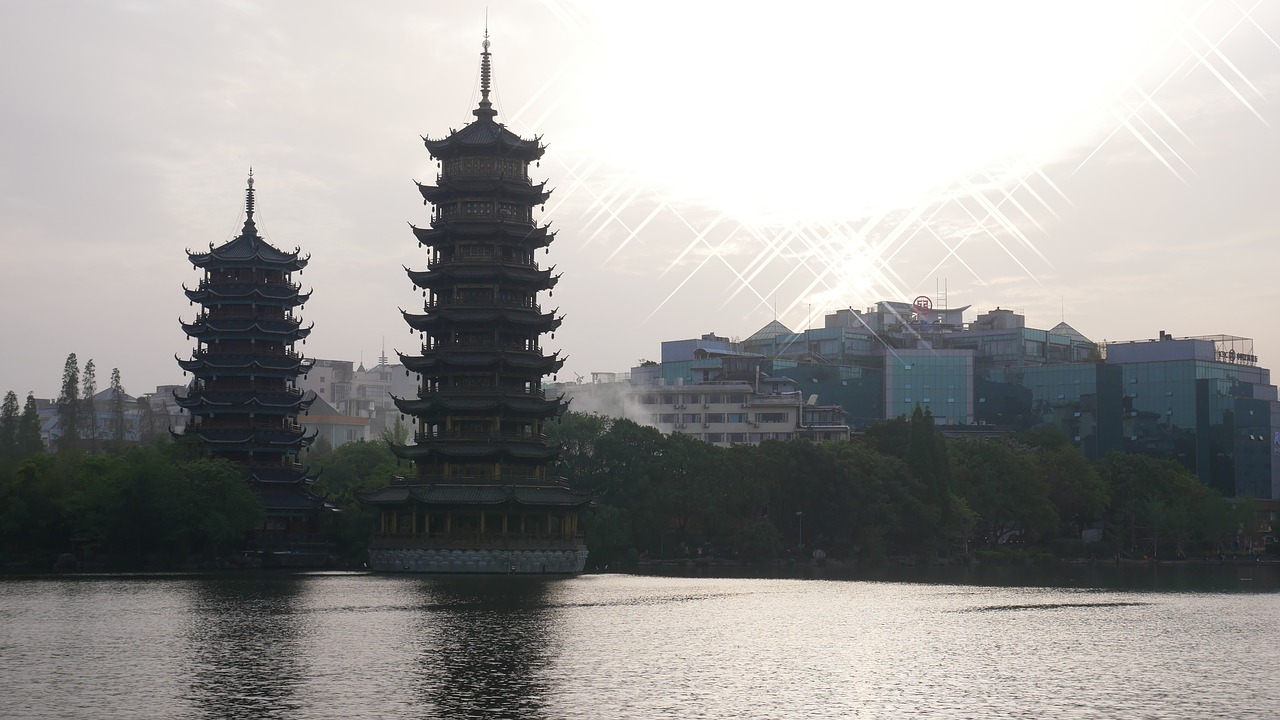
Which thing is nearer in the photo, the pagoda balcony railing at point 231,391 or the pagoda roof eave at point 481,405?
the pagoda roof eave at point 481,405

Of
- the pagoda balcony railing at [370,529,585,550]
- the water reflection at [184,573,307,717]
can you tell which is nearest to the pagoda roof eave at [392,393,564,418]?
the pagoda balcony railing at [370,529,585,550]

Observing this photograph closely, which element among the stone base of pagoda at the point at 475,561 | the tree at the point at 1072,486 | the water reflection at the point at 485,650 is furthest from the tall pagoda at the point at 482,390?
the tree at the point at 1072,486

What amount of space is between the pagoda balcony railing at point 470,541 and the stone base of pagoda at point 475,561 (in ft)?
0.84

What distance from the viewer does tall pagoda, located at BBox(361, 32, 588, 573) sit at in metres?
121

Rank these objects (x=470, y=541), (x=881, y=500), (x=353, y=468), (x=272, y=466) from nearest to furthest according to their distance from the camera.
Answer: (x=470, y=541) → (x=272, y=466) → (x=353, y=468) → (x=881, y=500)

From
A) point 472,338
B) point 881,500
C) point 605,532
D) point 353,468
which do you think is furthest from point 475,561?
point 881,500

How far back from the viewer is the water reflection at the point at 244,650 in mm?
51781

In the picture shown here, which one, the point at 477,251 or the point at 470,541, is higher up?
the point at 477,251

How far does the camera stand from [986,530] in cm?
18150

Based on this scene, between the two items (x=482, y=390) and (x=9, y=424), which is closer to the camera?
(x=482, y=390)

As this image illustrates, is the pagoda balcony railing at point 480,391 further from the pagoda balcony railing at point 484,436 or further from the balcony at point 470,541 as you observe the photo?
the balcony at point 470,541

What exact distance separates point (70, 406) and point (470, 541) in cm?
8165

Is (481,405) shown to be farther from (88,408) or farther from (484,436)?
(88,408)

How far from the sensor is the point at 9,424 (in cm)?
16950
